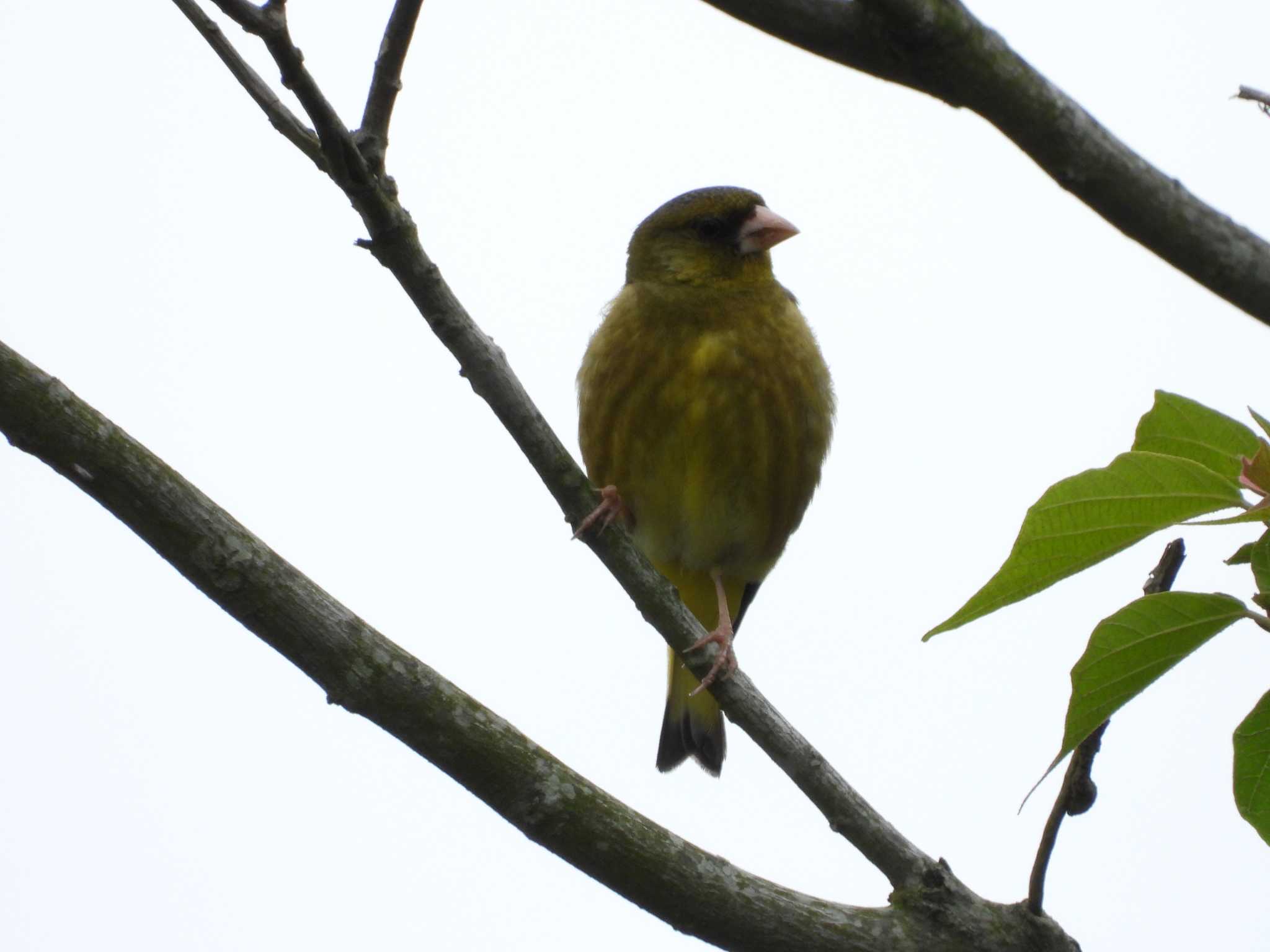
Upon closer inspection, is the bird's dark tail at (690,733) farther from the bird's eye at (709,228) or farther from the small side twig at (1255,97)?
the small side twig at (1255,97)

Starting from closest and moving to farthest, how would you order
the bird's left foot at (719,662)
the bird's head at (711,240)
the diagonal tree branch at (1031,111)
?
the diagonal tree branch at (1031,111)
the bird's left foot at (719,662)
the bird's head at (711,240)

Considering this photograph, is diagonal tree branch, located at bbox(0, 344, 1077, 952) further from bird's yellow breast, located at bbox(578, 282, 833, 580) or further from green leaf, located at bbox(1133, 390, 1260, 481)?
bird's yellow breast, located at bbox(578, 282, 833, 580)

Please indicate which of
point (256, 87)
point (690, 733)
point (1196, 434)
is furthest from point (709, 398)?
point (1196, 434)

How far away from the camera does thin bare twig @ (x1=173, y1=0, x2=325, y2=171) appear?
2.29 meters

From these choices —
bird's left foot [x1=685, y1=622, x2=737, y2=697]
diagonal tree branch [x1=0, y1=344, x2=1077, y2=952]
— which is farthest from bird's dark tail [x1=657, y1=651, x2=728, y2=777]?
diagonal tree branch [x1=0, y1=344, x2=1077, y2=952]

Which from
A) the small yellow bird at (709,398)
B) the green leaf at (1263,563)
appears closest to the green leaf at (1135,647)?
the green leaf at (1263,563)

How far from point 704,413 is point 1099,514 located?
2.66 m

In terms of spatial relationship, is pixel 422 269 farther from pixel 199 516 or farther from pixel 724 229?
pixel 724 229

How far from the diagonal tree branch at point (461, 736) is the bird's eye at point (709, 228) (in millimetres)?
2685

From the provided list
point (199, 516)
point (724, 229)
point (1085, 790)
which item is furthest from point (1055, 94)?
point (724, 229)

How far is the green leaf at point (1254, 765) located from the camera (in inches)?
77.1

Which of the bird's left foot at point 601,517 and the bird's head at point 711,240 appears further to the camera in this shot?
the bird's head at point 711,240

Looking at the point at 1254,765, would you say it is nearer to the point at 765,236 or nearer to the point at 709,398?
the point at 709,398

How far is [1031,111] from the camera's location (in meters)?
1.79
